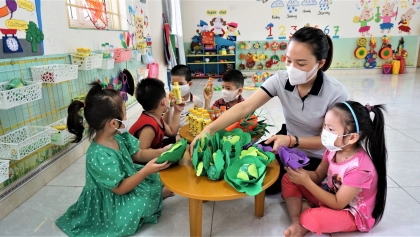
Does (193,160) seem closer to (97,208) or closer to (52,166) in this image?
(97,208)

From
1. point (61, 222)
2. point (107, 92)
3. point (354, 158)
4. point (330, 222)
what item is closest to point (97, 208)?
point (61, 222)

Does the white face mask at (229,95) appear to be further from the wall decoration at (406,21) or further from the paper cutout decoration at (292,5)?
the wall decoration at (406,21)

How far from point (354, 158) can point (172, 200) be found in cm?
110

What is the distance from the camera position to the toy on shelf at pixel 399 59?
734 centimetres

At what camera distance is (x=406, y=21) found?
7320 mm

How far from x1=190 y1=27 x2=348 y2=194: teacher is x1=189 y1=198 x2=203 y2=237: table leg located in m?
0.30

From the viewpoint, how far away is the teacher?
152cm

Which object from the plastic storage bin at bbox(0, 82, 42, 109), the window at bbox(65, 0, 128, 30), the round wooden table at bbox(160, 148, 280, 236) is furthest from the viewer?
the window at bbox(65, 0, 128, 30)

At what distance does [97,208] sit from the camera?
5.09ft

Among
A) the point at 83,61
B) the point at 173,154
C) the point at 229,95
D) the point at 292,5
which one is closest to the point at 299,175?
the point at 173,154

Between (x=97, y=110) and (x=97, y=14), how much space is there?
2.14 metres

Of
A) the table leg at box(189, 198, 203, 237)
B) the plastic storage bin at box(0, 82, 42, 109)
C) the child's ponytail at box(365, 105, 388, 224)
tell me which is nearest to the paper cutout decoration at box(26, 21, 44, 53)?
the plastic storage bin at box(0, 82, 42, 109)

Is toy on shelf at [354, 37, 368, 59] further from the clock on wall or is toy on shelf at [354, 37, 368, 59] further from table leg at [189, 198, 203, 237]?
the clock on wall

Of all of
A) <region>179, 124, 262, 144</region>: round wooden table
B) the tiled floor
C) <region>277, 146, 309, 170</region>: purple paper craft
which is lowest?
the tiled floor
